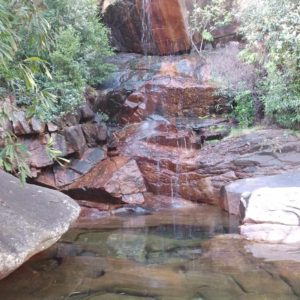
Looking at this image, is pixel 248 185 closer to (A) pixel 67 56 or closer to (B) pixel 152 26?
(A) pixel 67 56

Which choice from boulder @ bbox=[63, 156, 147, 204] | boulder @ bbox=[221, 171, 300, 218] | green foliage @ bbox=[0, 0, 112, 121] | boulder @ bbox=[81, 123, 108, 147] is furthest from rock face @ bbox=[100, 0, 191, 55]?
boulder @ bbox=[221, 171, 300, 218]

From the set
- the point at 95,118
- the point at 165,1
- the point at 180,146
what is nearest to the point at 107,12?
the point at 165,1

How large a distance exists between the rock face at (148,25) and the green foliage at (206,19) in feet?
1.18

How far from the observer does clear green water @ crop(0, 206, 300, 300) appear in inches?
165

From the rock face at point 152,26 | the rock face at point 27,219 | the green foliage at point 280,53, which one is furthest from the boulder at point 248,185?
the rock face at point 152,26

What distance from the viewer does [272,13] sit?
1123cm

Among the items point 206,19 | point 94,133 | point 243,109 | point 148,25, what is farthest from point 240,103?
point 148,25

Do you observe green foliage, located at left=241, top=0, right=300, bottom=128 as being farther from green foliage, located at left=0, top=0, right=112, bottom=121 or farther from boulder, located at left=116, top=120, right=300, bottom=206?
green foliage, located at left=0, top=0, right=112, bottom=121

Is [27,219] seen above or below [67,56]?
below

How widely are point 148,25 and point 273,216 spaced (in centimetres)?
1074

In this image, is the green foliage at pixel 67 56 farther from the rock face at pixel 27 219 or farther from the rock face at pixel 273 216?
the rock face at pixel 273 216

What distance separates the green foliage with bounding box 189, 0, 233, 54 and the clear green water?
9655 mm

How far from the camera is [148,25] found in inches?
593

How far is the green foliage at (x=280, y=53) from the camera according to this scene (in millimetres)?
10484
